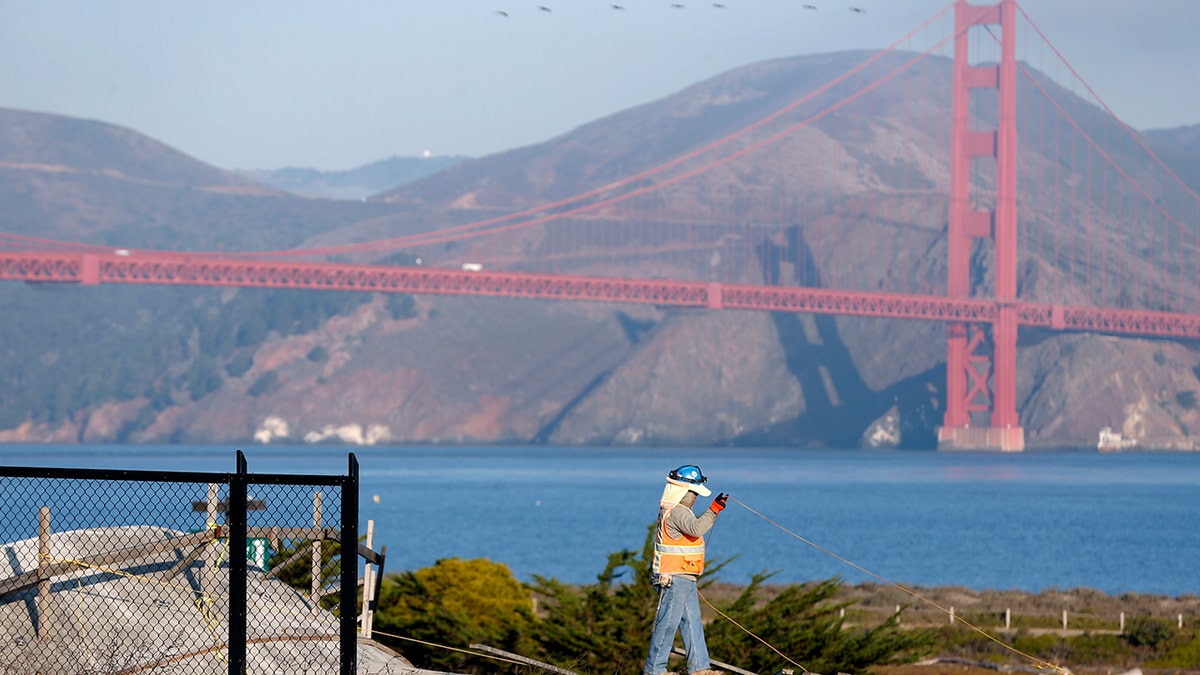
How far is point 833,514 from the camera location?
252 ft

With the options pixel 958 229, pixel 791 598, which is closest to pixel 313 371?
pixel 958 229

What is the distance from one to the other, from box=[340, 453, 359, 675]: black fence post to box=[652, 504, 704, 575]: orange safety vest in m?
1.78

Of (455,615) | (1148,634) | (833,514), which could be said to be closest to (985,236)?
(833,514)

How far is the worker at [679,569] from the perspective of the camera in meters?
9.61

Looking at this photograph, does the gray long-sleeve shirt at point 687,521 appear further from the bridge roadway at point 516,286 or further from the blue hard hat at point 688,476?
the bridge roadway at point 516,286

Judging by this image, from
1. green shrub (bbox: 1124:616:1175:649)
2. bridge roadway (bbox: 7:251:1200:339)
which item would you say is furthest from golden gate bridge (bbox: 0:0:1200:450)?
green shrub (bbox: 1124:616:1175:649)

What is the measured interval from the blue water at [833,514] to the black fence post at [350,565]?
809 cm

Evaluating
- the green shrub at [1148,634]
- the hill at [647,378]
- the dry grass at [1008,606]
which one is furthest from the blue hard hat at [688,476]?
the hill at [647,378]

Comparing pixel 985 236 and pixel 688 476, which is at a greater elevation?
pixel 985 236

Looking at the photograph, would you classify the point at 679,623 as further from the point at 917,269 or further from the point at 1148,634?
the point at 917,269

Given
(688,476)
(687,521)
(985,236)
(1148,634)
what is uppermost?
(985,236)

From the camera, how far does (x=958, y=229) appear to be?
4395 inches

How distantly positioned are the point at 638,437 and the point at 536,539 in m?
95.5

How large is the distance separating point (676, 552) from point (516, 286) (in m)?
80.2
